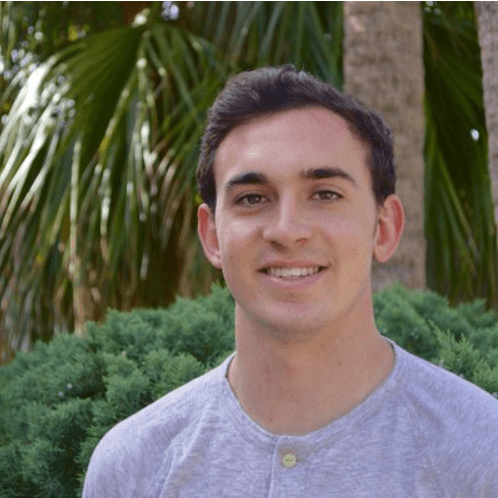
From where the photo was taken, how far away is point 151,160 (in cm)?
562

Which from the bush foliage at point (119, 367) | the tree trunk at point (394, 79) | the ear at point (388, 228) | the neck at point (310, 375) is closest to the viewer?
the neck at point (310, 375)

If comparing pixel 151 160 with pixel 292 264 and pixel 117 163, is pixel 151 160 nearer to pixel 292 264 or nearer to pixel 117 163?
pixel 117 163

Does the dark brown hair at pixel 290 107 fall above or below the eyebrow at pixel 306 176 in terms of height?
above

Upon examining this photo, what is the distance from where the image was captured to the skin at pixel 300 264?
1.56 m

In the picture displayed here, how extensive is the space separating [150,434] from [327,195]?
2.04ft

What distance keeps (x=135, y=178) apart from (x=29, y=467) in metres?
3.34

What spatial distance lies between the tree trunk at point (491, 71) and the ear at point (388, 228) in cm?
117

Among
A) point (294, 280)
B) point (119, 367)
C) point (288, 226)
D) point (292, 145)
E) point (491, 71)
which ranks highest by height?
point (491, 71)

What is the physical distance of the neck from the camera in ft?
5.31

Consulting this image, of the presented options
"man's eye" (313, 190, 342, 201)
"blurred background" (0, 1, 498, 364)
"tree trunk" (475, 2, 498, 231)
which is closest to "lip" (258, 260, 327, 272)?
"man's eye" (313, 190, 342, 201)

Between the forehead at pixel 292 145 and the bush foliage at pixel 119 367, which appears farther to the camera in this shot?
the bush foliage at pixel 119 367

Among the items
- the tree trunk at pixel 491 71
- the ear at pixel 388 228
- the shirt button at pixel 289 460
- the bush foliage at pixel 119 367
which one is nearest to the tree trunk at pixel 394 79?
the bush foliage at pixel 119 367

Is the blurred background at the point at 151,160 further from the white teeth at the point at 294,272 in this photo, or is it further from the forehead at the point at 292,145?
the white teeth at the point at 294,272

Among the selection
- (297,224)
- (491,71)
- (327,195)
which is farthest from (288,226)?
(491,71)
